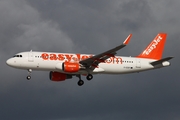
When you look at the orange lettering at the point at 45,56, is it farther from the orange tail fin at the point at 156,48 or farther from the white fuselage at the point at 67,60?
the orange tail fin at the point at 156,48

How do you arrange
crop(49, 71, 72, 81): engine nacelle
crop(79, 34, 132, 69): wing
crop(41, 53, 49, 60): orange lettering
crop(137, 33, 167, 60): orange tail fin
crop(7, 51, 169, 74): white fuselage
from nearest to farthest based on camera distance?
crop(79, 34, 132, 69): wing
crop(7, 51, 169, 74): white fuselage
crop(41, 53, 49, 60): orange lettering
crop(49, 71, 72, 81): engine nacelle
crop(137, 33, 167, 60): orange tail fin

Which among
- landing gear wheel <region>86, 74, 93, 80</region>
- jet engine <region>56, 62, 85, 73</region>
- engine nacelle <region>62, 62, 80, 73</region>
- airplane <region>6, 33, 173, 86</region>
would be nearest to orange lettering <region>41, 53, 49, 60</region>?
airplane <region>6, 33, 173, 86</region>

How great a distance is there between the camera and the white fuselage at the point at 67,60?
78.5m

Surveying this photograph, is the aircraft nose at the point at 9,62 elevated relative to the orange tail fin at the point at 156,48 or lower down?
lower down

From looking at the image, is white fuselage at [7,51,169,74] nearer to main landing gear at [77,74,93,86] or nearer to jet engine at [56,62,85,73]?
jet engine at [56,62,85,73]

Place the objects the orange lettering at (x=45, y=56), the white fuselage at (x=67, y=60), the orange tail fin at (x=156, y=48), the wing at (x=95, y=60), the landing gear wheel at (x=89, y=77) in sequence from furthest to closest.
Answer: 1. the orange tail fin at (x=156, y=48)
2. the landing gear wheel at (x=89, y=77)
3. the orange lettering at (x=45, y=56)
4. the white fuselage at (x=67, y=60)
5. the wing at (x=95, y=60)

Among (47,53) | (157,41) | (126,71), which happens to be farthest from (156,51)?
(47,53)

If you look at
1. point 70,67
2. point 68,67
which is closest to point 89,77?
point 70,67

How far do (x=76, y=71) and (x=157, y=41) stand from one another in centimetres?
1898

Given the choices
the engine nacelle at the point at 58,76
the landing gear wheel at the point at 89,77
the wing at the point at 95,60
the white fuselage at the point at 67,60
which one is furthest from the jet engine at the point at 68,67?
the engine nacelle at the point at 58,76

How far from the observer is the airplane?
78.6 m

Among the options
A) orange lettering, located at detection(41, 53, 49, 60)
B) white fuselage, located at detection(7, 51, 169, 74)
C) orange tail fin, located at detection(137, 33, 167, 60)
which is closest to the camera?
white fuselage, located at detection(7, 51, 169, 74)

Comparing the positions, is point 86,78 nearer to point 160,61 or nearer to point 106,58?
point 106,58

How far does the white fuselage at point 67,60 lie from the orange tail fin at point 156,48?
189 cm
